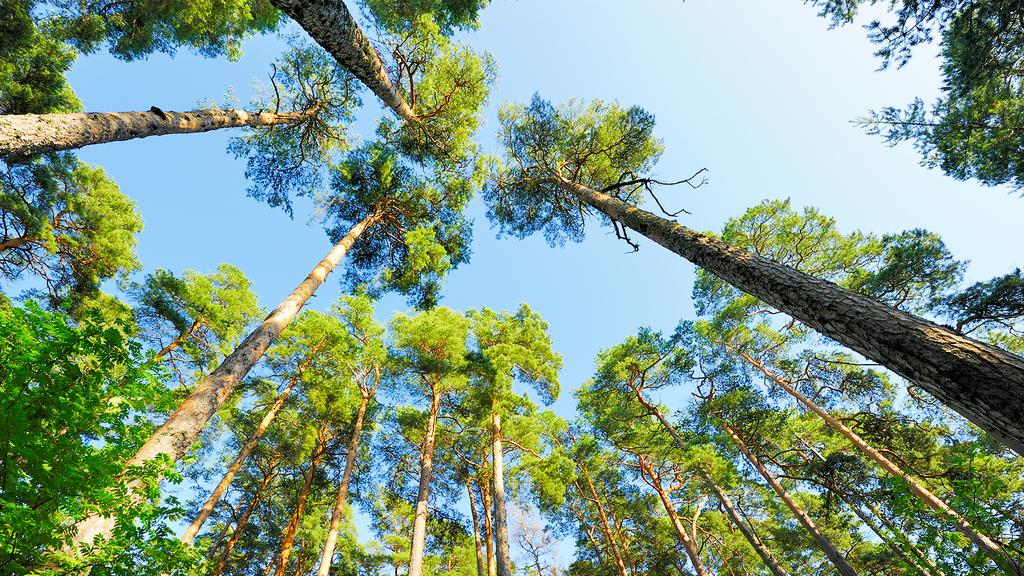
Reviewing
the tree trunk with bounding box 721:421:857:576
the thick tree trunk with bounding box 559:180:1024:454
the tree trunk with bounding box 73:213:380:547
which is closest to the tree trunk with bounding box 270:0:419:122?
the tree trunk with bounding box 73:213:380:547

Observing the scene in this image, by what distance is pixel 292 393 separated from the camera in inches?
558

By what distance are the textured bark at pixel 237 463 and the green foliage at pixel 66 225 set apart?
21.5ft

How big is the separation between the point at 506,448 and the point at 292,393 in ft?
29.3

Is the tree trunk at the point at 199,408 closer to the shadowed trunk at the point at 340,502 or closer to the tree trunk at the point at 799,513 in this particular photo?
the shadowed trunk at the point at 340,502

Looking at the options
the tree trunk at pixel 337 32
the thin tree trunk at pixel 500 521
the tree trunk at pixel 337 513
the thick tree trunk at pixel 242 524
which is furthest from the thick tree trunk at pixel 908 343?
the thick tree trunk at pixel 242 524

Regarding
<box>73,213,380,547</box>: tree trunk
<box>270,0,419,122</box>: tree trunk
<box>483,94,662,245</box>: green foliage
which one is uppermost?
<box>483,94,662,245</box>: green foliage

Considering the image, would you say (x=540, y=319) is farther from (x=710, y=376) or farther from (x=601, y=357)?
(x=710, y=376)

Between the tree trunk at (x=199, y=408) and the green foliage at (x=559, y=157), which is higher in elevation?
the green foliage at (x=559, y=157)

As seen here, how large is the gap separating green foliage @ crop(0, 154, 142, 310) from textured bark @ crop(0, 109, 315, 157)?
788cm

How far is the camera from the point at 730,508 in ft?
34.6

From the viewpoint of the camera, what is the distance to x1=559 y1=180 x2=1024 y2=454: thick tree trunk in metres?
2.09

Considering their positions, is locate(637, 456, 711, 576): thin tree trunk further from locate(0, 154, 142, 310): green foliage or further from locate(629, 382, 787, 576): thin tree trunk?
locate(0, 154, 142, 310): green foliage

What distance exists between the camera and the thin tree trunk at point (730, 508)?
9.77 metres

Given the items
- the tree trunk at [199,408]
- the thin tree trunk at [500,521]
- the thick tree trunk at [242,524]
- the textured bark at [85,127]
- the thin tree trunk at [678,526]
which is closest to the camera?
the tree trunk at [199,408]
